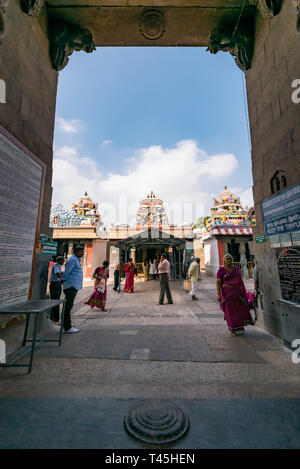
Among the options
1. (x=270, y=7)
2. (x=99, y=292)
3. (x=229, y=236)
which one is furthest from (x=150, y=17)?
(x=229, y=236)

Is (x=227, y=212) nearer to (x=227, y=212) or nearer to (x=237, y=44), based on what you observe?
(x=227, y=212)

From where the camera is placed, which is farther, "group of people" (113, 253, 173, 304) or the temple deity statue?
the temple deity statue

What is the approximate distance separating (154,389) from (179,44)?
7.33 metres

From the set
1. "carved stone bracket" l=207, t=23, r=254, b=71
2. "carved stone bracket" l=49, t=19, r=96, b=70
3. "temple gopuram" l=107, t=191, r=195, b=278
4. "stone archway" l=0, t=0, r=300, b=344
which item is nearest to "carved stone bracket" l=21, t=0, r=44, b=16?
"stone archway" l=0, t=0, r=300, b=344

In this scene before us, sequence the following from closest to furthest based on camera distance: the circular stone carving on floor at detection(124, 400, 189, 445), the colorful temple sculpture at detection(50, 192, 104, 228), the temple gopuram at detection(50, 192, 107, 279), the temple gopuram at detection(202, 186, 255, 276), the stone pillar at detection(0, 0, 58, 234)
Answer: the circular stone carving on floor at detection(124, 400, 189, 445) → the stone pillar at detection(0, 0, 58, 234) → the temple gopuram at detection(202, 186, 255, 276) → the temple gopuram at detection(50, 192, 107, 279) → the colorful temple sculpture at detection(50, 192, 104, 228)

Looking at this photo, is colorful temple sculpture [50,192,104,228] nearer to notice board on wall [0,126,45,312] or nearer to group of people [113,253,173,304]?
group of people [113,253,173,304]

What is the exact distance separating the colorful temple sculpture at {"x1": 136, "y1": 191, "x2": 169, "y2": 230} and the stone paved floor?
18.8 meters

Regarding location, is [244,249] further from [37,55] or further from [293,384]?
[37,55]

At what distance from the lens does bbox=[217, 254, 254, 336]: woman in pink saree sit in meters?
3.72

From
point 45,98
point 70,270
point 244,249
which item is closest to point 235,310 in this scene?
point 70,270

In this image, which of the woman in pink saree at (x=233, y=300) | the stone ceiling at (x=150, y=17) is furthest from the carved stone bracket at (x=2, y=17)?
the woman in pink saree at (x=233, y=300)

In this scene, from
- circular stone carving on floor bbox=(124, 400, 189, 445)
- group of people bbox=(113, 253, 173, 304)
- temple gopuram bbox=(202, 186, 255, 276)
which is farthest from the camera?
temple gopuram bbox=(202, 186, 255, 276)

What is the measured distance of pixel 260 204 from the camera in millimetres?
4172

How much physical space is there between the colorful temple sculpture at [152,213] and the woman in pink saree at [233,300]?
17931 mm
